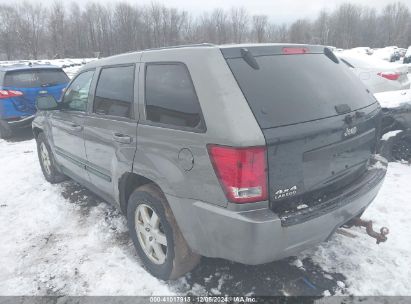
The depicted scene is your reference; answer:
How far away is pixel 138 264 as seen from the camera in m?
3.31

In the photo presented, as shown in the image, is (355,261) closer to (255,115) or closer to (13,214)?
(255,115)

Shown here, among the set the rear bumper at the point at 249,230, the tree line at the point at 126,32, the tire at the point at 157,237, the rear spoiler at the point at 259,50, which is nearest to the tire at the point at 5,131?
the tire at the point at 157,237

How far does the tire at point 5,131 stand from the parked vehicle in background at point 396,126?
818 centimetres

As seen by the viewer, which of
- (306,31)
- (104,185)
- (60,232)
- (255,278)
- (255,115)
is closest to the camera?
(255,115)

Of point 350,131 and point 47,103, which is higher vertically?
point 47,103

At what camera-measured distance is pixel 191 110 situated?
8.20ft

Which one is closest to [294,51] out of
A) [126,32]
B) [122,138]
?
[122,138]

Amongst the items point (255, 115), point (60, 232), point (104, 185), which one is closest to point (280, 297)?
point (255, 115)

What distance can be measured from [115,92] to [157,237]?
1405 millimetres

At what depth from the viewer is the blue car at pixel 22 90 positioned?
837 centimetres

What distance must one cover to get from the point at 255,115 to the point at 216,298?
1517mm

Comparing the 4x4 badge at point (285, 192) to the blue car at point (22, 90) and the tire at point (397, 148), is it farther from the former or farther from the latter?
the blue car at point (22, 90)

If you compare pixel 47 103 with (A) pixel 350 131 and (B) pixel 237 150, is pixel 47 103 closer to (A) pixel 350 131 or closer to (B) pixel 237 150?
(B) pixel 237 150

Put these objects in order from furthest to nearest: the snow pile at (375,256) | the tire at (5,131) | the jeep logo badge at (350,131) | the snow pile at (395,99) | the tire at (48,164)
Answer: the tire at (5,131), the snow pile at (395,99), the tire at (48,164), the snow pile at (375,256), the jeep logo badge at (350,131)
